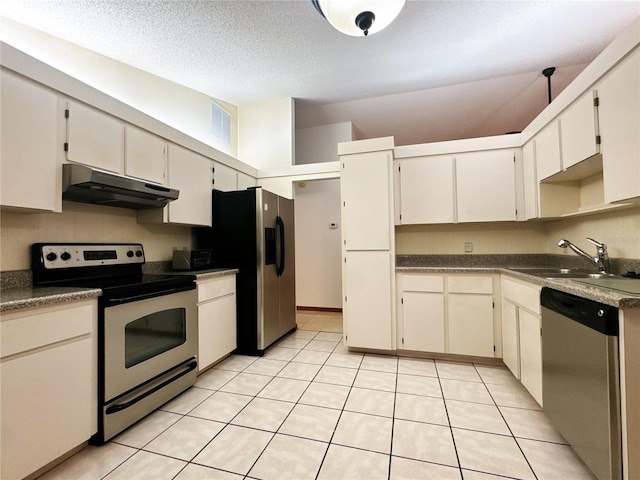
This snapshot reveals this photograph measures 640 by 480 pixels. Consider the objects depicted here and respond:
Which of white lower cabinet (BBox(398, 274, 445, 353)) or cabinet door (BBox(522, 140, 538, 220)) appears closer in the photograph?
cabinet door (BBox(522, 140, 538, 220))

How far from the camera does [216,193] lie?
3.04 meters

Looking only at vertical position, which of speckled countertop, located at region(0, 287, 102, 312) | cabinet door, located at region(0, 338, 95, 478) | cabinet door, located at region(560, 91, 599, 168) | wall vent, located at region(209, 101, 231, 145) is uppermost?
wall vent, located at region(209, 101, 231, 145)

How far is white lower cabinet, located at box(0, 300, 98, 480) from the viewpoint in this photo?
3.97ft

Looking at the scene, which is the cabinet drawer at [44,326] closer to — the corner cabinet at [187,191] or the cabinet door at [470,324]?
the corner cabinet at [187,191]

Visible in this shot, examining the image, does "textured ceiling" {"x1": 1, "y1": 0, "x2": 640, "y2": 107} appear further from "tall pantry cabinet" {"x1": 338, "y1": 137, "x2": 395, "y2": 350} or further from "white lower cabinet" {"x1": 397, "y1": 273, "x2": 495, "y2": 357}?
"white lower cabinet" {"x1": 397, "y1": 273, "x2": 495, "y2": 357}

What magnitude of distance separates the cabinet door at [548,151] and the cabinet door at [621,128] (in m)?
0.49

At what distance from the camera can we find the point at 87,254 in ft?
6.53

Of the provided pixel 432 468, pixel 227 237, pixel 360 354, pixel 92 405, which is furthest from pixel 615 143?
pixel 92 405

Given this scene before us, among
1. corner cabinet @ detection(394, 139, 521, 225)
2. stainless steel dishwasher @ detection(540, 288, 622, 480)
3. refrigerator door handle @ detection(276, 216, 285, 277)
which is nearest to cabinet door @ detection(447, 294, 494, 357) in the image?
corner cabinet @ detection(394, 139, 521, 225)

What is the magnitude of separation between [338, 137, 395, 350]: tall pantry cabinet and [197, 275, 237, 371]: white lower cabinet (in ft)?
3.88

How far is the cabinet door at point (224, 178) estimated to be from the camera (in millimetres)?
3109

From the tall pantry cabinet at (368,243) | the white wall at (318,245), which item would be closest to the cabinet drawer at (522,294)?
the tall pantry cabinet at (368,243)

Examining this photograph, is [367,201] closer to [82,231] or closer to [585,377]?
[585,377]


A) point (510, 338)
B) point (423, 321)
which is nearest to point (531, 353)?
point (510, 338)
